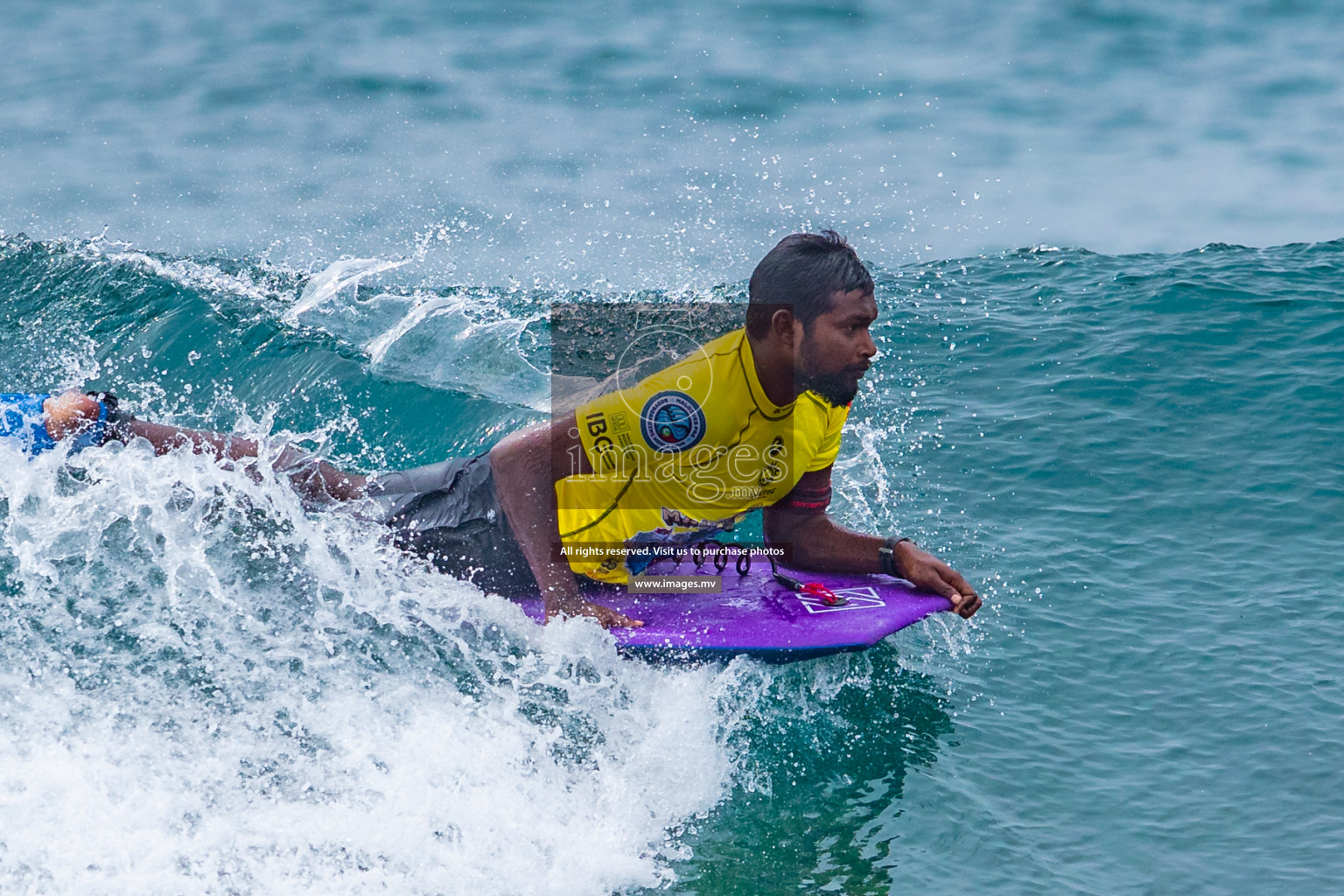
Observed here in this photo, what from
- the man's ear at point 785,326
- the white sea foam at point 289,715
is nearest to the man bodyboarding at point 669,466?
the man's ear at point 785,326

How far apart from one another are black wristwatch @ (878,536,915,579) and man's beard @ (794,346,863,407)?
867 millimetres

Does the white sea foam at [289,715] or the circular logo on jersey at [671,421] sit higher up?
the circular logo on jersey at [671,421]


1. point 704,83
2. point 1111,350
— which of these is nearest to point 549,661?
point 1111,350

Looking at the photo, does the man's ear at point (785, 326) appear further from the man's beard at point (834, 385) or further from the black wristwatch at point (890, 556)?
the black wristwatch at point (890, 556)

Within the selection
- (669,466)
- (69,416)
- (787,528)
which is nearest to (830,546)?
(787,528)

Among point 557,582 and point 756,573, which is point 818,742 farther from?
point 557,582

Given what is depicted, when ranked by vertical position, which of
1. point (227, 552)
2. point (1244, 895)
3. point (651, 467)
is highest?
point (651, 467)

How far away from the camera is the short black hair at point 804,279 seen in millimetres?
4133

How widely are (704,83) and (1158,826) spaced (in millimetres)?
11445

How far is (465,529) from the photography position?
474 cm

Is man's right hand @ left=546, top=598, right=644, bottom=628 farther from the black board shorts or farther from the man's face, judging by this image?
the man's face

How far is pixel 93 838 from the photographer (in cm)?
368

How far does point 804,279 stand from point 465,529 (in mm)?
1578

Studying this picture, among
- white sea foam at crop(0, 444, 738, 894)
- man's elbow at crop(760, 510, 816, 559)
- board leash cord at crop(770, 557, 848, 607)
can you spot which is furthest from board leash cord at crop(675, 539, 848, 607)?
white sea foam at crop(0, 444, 738, 894)
